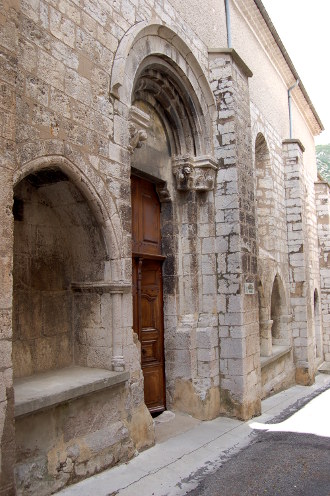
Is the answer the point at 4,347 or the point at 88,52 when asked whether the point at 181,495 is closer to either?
the point at 4,347

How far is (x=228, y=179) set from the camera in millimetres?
6152

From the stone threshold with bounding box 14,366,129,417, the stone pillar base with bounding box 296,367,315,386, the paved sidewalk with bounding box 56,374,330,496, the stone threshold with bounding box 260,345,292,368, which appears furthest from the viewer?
the stone pillar base with bounding box 296,367,315,386

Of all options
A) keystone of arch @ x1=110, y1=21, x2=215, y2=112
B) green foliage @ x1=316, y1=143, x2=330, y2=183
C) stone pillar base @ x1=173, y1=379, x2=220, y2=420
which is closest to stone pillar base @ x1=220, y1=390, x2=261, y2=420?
stone pillar base @ x1=173, y1=379, x2=220, y2=420

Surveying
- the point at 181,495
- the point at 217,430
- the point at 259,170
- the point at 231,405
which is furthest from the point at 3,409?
the point at 259,170

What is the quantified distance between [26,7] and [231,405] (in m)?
4.80

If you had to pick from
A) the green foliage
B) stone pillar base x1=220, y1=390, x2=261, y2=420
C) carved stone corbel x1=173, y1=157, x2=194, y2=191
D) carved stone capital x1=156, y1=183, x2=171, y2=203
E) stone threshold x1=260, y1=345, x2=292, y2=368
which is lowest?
stone pillar base x1=220, y1=390, x2=261, y2=420

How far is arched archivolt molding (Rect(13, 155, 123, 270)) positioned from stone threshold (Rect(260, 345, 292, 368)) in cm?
422

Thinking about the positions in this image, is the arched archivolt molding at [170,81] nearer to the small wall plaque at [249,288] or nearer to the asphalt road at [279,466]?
the small wall plaque at [249,288]

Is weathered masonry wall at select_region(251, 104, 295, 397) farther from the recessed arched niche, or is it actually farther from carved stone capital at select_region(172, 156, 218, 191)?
the recessed arched niche

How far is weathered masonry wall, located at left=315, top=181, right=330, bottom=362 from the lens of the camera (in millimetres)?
13711

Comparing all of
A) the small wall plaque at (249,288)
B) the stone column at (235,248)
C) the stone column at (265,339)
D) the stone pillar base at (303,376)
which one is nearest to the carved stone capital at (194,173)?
the stone column at (235,248)

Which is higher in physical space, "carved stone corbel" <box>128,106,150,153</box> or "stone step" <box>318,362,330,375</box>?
"carved stone corbel" <box>128,106,150,153</box>

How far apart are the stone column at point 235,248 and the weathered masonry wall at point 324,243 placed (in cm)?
806

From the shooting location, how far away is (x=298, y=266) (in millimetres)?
9750
